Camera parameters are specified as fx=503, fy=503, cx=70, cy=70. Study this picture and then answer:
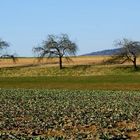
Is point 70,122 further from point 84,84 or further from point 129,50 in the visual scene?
point 129,50

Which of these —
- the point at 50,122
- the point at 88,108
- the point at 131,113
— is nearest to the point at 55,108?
the point at 88,108

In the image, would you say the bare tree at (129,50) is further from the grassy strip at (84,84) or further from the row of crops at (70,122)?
the row of crops at (70,122)

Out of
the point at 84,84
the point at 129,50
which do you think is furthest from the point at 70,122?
the point at 129,50

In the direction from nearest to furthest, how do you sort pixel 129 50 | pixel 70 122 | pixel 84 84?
pixel 70 122, pixel 84 84, pixel 129 50

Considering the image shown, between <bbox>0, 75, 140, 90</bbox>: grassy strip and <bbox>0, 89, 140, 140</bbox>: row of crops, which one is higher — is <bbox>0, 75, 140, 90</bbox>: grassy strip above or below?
below

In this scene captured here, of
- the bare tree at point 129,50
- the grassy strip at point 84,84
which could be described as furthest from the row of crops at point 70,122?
the bare tree at point 129,50

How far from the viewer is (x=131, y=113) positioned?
33625mm

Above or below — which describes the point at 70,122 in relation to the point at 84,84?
above

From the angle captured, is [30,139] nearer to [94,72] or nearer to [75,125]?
[75,125]

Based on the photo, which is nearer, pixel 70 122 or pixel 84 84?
pixel 70 122

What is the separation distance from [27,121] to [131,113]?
7818mm

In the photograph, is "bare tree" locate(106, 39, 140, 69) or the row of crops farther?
"bare tree" locate(106, 39, 140, 69)

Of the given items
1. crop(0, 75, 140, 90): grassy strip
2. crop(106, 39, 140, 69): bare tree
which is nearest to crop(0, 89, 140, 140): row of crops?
crop(0, 75, 140, 90): grassy strip

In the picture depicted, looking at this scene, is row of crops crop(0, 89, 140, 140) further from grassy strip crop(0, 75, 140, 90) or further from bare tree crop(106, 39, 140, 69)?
bare tree crop(106, 39, 140, 69)
